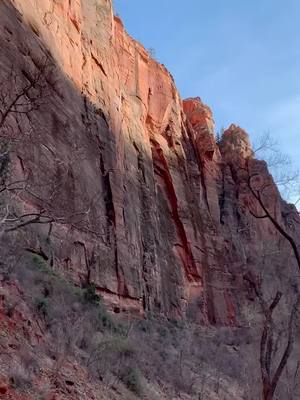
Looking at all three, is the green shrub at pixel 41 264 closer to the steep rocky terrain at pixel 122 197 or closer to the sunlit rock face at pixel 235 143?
the steep rocky terrain at pixel 122 197

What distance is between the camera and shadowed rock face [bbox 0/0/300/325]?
18.5 metres

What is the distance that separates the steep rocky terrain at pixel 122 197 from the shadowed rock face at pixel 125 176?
89 millimetres

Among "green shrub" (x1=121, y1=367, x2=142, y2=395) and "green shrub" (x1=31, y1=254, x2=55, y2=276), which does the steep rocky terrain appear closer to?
"green shrub" (x1=31, y1=254, x2=55, y2=276)

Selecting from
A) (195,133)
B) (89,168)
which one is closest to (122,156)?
(89,168)

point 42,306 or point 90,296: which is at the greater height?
point 90,296

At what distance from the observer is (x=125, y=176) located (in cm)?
2636

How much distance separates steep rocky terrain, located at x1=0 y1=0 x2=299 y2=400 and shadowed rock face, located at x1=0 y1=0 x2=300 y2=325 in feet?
0.29

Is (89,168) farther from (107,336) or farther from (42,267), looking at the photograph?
(107,336)

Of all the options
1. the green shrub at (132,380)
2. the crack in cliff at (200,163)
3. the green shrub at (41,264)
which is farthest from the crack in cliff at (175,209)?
the green shrub at (132,380)

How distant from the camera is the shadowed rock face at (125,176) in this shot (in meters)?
18.5

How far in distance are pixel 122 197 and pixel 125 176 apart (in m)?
2.09

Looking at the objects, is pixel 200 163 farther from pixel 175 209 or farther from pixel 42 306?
pixel 42 306

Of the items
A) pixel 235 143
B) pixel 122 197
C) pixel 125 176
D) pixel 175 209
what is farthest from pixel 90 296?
→ pixel 235 143

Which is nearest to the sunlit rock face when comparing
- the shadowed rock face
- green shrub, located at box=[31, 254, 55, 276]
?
the shadowed rock face
